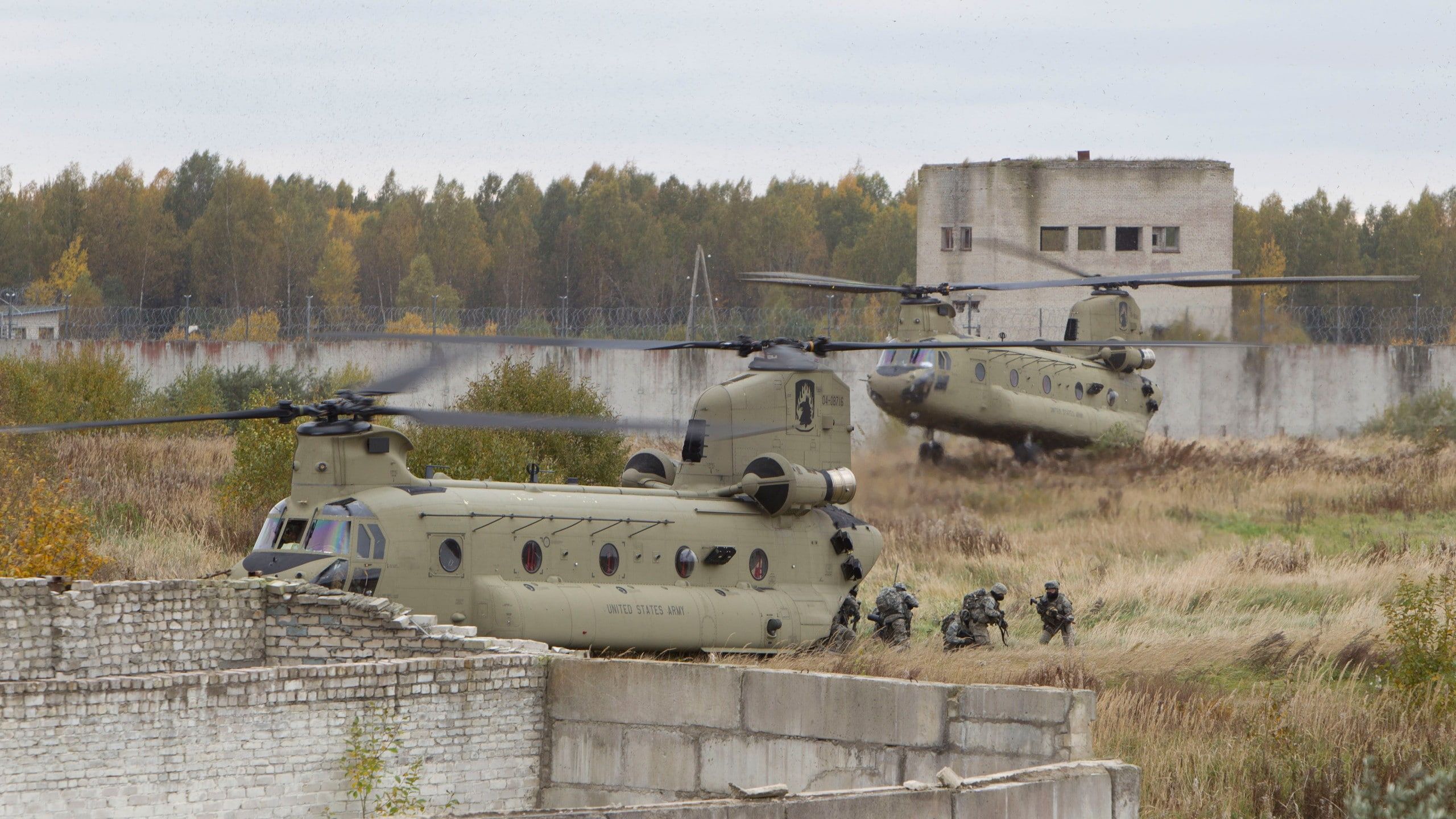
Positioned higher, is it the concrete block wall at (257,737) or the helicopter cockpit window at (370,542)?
the helicopter cockpit window at (370,542)

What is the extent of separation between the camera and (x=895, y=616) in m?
23.0

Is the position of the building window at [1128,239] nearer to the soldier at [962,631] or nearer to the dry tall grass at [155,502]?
the dry tall grass at [155,502]

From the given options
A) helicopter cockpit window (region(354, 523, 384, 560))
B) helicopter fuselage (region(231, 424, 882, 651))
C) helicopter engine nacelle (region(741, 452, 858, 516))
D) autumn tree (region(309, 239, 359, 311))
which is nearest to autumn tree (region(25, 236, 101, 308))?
autumn tree (region(309, 239, 359, 311))

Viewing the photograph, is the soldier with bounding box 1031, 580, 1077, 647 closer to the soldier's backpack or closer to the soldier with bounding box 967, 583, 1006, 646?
the soldier with bounding box 967, 583, 1006, 646

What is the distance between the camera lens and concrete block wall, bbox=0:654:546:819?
14812 mm

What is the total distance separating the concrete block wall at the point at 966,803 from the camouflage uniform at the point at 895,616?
32.3 ft

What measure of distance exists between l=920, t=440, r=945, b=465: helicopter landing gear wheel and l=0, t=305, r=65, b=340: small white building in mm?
31356

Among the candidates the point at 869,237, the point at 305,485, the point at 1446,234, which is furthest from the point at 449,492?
the point at 1446,234

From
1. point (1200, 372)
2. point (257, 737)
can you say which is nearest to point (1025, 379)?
point (1200, 372)

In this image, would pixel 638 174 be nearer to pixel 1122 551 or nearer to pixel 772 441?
pixel 1122 551

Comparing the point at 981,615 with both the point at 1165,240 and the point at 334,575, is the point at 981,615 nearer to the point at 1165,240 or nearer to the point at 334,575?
the point at 334,575

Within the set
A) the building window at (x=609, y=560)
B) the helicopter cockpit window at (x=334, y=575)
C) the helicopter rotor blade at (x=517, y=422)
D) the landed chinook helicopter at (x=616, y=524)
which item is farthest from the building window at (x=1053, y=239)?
the helicopter cockpit window at (x=334, y=575)

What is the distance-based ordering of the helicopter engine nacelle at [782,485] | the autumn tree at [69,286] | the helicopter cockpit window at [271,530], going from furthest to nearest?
the autumn tree at [69,286], the helicopter engine nacelle at [782,485], the helicopter cockpit window at [271,530]

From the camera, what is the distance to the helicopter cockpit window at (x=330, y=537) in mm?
19438
